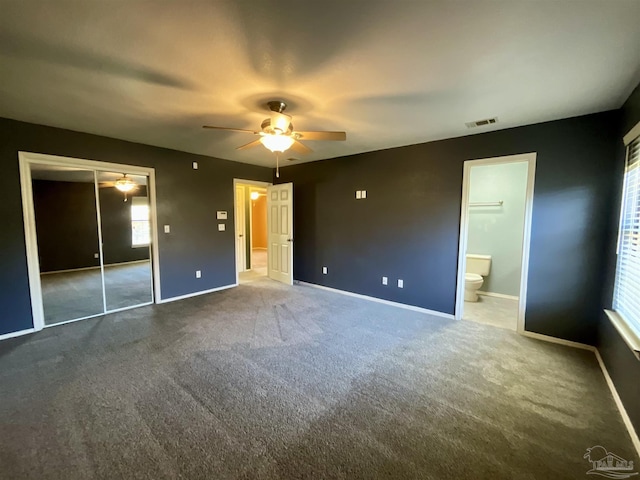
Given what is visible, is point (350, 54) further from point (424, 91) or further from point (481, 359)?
point (481, 359)

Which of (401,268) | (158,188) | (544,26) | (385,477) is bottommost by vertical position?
(385,477)

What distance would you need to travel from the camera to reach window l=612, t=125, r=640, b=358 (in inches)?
79.1

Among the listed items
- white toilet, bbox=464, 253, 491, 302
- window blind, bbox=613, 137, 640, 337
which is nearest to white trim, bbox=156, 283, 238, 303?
white toilet, bbox=464, 253, 491, 302

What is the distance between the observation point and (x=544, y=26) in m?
1.50

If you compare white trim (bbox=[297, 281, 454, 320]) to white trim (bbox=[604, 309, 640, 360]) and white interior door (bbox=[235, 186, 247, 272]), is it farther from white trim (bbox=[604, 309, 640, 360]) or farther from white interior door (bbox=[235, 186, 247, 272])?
white interior door (bbox=[235, 186, 247, 272])

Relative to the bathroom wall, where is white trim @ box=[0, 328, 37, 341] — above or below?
below

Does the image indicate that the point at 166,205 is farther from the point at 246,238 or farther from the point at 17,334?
the point at 246,238

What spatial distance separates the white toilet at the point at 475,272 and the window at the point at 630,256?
200 cm

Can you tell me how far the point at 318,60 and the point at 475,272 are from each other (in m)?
4.48

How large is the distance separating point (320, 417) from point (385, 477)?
1.82 feet

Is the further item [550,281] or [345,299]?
[345,299]

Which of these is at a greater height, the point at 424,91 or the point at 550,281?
the point at 424,91

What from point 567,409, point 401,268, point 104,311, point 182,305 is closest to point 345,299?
point 401,268

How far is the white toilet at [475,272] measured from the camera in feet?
14.5
